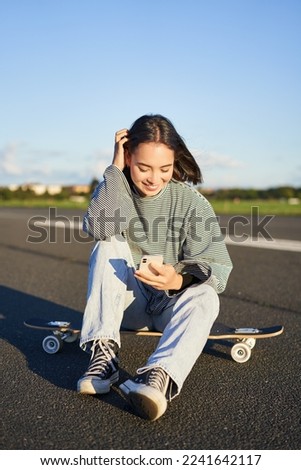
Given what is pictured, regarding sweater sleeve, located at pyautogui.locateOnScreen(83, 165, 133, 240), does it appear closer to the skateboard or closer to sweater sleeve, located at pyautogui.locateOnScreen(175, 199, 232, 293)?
sweater sleeve, located at pyautogui.locateOnScreen(175, 199, 232, 293)

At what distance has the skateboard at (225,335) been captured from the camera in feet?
11.4

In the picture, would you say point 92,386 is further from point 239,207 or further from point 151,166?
point 239,207

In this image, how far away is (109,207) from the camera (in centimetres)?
315

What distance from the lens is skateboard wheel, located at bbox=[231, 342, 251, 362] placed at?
3.46m

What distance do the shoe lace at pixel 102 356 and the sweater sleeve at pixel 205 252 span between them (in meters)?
0.56

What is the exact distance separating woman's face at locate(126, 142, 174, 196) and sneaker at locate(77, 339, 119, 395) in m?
0.87

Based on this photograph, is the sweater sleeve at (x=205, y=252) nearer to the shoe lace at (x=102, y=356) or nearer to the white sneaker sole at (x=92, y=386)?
the shoe lace at (x=102, y=356)

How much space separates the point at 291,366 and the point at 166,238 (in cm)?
107

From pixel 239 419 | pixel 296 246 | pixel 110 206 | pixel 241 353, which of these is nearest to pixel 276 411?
pixel 239 419

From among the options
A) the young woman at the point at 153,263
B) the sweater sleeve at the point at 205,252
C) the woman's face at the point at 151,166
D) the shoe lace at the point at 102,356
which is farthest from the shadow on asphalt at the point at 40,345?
the woman's face at the point at 151,166

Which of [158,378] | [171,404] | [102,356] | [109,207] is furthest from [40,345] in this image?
[158,378]

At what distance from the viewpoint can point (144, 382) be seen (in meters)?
2.57

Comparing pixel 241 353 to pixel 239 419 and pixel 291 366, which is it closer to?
pixel 291 366

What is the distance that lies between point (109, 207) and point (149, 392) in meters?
1.09
